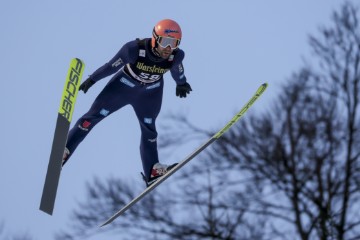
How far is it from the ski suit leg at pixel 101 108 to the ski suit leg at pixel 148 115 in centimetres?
18

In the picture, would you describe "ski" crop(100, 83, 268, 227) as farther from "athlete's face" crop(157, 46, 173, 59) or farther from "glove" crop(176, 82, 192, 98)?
"athlete's face" crop(157, 46, 173, 59)

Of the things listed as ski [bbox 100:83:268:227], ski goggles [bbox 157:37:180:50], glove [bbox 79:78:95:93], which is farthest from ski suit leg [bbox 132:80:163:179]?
ski goggles [bbox 157:37:180:50]

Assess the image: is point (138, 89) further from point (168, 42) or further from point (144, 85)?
point (168, 42)

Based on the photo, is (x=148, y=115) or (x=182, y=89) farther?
(x=148, y=115)

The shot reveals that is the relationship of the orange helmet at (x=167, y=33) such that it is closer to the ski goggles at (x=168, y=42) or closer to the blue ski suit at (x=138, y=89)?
the ski goggles at (x=168, y=42)

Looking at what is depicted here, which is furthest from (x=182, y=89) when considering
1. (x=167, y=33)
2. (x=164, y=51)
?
(x=167, y=33)

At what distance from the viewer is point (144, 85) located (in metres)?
10.9

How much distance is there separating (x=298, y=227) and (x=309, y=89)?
176 inches

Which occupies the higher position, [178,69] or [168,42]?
[178,69]

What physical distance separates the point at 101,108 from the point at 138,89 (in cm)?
49

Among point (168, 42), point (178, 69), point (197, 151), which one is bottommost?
point (197, 151)

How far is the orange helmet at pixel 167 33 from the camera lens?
10.1m

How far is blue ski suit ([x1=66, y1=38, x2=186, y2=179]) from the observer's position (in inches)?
413

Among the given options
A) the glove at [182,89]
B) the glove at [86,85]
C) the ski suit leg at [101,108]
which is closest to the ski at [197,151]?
the glove at [182,89]
